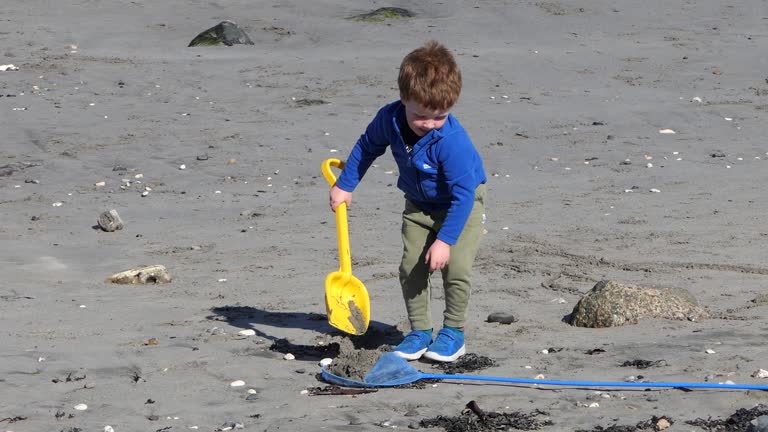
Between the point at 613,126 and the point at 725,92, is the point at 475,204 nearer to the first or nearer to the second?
the point at 613,126

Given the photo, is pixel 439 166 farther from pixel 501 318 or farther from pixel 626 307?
pixel 626 307

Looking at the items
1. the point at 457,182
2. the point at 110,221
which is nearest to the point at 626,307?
the point at 457,182

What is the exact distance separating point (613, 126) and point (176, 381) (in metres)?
6.48

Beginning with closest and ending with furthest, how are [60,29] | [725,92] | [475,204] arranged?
[475,204], [725,92], [60,29]

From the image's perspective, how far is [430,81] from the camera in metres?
4.26

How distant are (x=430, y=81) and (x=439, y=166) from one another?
16.0 inches

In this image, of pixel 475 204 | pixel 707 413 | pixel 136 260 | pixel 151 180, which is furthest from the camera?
pixel 151 180

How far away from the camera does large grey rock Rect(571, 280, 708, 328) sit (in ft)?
16.9

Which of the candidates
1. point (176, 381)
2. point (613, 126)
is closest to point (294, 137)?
point (613, 126)

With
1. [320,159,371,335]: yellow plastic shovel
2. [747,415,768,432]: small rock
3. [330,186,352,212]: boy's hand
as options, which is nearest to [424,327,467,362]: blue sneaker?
[320,159,371,335]: yellow plastic shovel

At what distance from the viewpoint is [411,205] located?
4793 millimetres

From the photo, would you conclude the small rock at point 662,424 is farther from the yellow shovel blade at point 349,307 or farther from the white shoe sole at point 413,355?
the yellow shovel blade at point 349,307

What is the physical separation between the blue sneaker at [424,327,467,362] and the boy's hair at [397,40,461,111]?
1033mm

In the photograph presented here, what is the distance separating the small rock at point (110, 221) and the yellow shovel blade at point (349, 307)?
2911 mm
